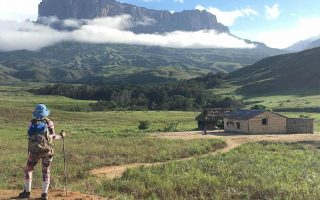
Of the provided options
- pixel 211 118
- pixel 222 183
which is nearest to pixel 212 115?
pixel 211 118

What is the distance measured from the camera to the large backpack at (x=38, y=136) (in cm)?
1334

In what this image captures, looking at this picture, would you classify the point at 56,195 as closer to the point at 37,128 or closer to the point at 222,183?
the point at 37,128

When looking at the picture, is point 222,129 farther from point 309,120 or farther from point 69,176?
point 69,176

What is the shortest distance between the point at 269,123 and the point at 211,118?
11.6 metres

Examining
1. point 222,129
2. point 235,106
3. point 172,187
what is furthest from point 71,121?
point 172,187

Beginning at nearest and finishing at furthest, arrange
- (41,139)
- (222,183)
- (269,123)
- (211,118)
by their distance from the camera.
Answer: (41,139) < (222,183) < (269,123) < (211,118)

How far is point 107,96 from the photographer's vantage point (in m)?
180

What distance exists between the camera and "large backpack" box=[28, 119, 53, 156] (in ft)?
43.8

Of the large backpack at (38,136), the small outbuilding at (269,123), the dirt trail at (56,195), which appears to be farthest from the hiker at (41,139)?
the small outbuilding at (269,123)

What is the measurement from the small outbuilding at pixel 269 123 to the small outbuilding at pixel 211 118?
8.25 m

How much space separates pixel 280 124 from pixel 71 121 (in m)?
45.2

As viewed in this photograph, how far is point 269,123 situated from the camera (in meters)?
69.7

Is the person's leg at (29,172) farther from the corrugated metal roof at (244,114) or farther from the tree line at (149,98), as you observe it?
the tree line at (149,98)

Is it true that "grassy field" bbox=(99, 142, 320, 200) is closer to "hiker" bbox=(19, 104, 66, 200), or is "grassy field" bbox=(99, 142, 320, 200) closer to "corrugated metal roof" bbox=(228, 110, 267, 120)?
"hiker" bbox=(19, 104, 66, 200)
